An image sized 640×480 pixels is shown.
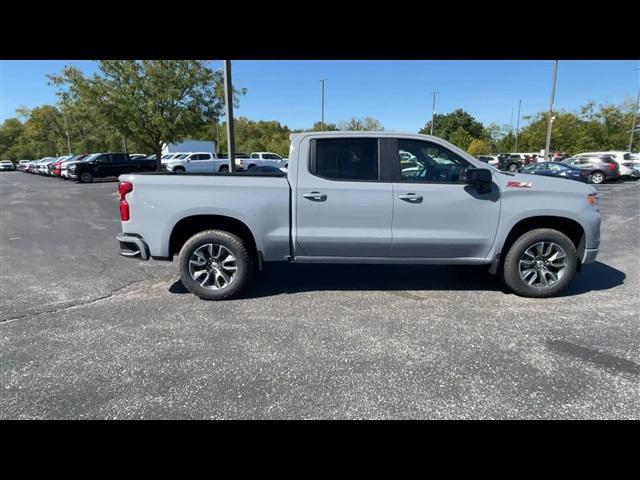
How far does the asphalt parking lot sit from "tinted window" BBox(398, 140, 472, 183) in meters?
1.42

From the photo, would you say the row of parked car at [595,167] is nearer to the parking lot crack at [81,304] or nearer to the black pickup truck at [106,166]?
the parking lot crack at [81,304]

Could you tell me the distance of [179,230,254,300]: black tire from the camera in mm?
4215

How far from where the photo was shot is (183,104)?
19.6m

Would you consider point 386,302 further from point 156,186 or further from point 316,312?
point 156,186

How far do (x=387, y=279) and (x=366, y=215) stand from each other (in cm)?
128

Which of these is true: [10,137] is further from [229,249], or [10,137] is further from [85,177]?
[229,249]

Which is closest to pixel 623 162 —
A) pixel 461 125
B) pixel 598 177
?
pixel 598 177

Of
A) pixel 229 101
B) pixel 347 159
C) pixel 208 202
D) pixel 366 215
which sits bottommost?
pixel 366 215

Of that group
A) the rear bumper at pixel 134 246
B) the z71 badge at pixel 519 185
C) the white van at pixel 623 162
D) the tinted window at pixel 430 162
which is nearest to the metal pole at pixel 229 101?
the rear bumper at pixel 134 246

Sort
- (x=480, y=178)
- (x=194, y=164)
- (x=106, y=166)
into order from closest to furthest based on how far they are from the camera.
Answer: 1. (x=480, y=178)
2. (x=106, y=166)
3. (x=194, y=164)

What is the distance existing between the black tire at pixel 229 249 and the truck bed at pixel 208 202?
0.24 metres

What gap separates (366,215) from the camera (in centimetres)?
412
